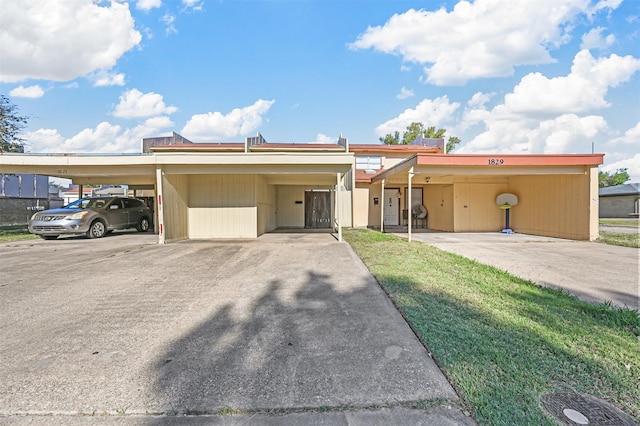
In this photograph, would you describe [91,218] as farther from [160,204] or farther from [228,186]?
[228,186]

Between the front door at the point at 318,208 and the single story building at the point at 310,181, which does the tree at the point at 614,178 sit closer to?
the single story building at the point at 310,181

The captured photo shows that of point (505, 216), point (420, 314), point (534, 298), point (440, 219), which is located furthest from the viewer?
point (440, 219)

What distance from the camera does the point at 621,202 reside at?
89.8ft

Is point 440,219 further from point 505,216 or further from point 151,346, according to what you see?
point 151,346

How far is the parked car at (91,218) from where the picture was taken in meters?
10.3

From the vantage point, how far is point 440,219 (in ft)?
52.2

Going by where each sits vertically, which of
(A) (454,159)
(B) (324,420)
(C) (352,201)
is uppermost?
(A) (454,159)

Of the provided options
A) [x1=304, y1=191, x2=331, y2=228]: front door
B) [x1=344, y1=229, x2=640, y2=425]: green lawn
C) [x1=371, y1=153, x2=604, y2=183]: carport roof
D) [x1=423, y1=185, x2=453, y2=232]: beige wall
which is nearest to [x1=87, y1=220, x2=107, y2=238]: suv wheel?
[x1=304, y1=191, x2=331, y2=228]: front door

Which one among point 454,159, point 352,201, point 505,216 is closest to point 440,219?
point 505,216

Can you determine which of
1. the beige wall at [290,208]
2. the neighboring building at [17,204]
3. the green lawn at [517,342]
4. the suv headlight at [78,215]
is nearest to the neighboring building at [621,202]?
the beige wall at [290,208]

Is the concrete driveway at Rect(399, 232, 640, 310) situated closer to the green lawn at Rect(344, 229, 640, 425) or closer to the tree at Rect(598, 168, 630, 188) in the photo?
the green lawn at Rect(344, 229, 640, 425)

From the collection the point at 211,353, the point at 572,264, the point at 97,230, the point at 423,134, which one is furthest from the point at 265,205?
the point at 423,134

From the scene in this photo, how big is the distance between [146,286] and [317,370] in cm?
350

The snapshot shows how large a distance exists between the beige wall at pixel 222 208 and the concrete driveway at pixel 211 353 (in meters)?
5.87
